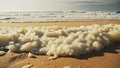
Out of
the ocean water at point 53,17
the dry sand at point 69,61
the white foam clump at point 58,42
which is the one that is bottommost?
the ocean water at point 53,17

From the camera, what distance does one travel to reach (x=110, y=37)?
10.3 meters

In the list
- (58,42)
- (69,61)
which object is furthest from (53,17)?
(69,61)

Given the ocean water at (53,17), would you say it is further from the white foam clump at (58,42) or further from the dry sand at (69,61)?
the dry sand at (69,61)

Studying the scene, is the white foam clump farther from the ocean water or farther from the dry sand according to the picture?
the ocean water

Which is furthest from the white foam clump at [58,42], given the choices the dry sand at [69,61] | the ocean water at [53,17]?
the ocean water at [53,17]

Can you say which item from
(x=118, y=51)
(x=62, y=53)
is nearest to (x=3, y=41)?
(x=62, y=53)

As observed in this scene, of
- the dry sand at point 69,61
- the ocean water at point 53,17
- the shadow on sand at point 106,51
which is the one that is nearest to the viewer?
the dry sand at point 69,61

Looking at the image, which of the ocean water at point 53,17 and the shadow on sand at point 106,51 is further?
the ocean water at point 53,17

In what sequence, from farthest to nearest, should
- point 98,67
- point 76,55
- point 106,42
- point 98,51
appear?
point 106,42
point 98,51
point 76,55
point 98,67

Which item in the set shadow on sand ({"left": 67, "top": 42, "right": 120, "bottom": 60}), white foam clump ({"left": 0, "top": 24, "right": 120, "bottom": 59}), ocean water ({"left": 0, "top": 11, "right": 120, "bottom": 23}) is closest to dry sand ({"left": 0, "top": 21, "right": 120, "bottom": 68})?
shadow on sand ({"left": 67, "top": 42, "right": 120, "bottom": 60})

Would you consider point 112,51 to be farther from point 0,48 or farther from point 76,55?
point 0,48

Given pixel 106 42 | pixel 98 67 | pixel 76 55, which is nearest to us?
pixel 98 67

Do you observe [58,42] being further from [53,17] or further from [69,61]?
[53,17]

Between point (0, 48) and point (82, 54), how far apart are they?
339cm
